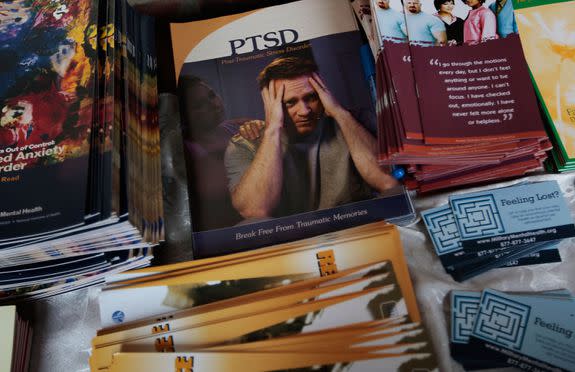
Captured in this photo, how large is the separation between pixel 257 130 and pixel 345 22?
31 cm

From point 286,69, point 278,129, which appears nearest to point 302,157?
point 278,129

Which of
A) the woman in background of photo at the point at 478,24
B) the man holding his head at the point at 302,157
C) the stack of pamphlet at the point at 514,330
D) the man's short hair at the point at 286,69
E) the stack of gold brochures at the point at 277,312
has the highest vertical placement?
the man's short hair at the point at 286,69

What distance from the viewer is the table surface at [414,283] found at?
0.81 m

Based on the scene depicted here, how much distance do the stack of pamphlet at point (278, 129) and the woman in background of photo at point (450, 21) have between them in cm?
17

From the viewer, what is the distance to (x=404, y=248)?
34.2 inches

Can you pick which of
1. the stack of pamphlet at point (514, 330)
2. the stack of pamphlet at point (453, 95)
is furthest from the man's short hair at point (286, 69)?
the stack of pamphlet at point (514, 330)

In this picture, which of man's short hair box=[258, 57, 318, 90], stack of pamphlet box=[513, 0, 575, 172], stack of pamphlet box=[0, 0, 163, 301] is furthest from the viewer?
man's short hair box=[258, 57, 318, 90]

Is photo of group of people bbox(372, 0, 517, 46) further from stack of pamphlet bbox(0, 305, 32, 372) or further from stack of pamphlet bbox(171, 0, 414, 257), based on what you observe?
stack of pamphlet bbox(0, 305, 32, 372)

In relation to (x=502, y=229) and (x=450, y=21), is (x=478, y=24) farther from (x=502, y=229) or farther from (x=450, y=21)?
(x=502, y=229)

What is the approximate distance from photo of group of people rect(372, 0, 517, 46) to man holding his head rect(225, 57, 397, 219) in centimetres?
17

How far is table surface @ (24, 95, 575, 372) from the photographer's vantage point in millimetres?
814

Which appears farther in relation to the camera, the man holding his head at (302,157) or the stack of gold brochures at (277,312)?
the man holding his head at (302,157)

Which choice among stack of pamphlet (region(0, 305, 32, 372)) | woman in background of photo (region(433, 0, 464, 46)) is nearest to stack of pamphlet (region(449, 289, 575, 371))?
woman in background of photo (region(433, 0, 464, 46))

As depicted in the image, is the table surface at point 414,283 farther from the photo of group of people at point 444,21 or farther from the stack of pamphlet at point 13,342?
the photo of group of people at point 444,21
